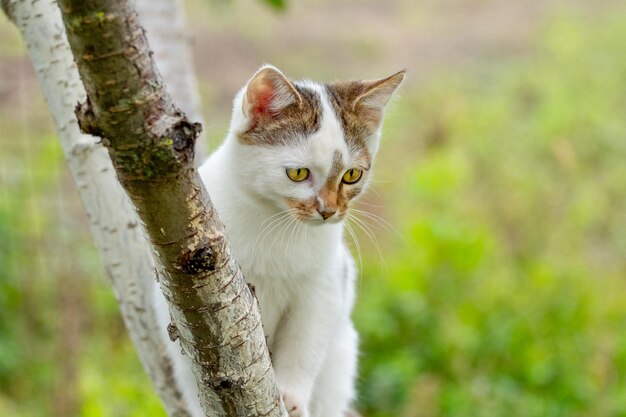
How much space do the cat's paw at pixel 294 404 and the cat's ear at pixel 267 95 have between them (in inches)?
27.5

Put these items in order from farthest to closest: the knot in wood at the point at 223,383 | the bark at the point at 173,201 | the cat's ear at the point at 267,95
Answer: the cat's ear at the point at 267,95, the knot in wood at the point at 223,383, the bark at the point at 173,201

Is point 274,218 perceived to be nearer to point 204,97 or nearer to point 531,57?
point 204,97

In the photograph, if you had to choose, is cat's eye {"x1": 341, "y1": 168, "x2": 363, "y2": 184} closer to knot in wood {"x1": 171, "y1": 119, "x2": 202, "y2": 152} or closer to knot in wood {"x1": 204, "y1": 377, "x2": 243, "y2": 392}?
knot in wood {"x1": 204, "y1": 377, "x2": 243, "y2": 392}

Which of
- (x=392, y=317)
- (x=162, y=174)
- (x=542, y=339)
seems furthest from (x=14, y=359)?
(x=162, y=174)

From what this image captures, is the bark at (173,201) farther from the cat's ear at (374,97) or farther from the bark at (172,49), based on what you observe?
the bark at (172,49)

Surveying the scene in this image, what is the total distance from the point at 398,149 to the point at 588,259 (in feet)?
5.14

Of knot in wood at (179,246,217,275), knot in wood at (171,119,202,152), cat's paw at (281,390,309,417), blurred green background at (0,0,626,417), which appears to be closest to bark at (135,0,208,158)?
blurred green background at (0,0,626,417)

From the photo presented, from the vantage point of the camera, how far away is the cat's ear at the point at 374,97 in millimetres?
2035

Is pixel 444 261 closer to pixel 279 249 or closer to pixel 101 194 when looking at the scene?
pixel 279 249

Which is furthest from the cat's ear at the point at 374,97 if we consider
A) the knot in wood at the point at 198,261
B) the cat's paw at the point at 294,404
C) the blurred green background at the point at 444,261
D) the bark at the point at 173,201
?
the knot in wood at the point at 198,261

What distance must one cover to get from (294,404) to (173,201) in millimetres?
1001

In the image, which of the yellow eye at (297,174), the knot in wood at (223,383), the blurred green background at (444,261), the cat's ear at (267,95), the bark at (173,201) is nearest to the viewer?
the bark at (173,201)

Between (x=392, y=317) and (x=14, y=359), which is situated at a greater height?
(x=14, y=359)

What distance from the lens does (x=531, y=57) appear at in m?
8.01
